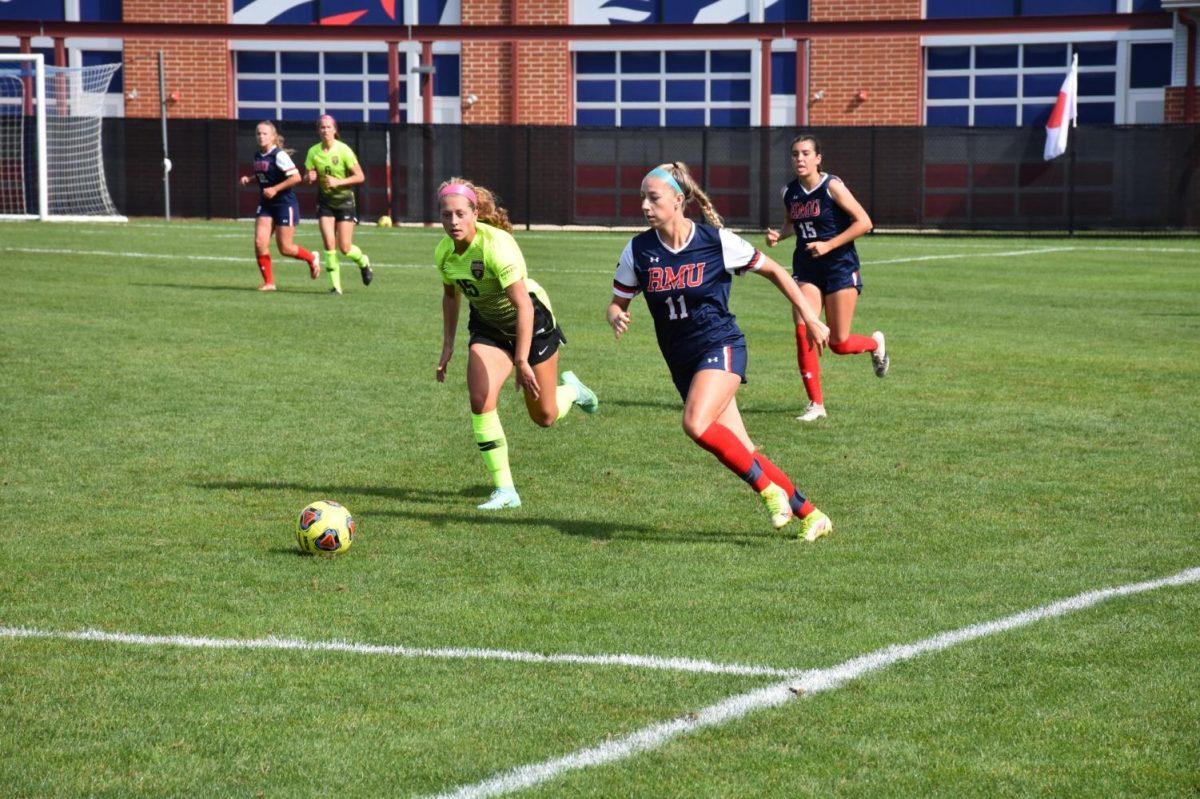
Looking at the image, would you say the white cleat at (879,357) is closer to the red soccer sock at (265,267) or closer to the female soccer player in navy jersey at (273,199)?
the female soccer player in navy jersey at (273,199)

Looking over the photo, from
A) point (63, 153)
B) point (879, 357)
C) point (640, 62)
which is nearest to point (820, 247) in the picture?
point (879, 357)

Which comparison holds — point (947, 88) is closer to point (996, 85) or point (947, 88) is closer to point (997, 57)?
point (996, 85)

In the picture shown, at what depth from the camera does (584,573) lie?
7.17 meters

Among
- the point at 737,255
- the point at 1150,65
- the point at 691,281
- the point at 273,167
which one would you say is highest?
the point at 1150,65

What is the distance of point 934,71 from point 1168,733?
3559 centimetres

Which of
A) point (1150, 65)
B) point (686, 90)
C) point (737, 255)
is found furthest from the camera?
point (686, 90)

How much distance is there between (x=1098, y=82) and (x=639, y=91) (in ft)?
36.3

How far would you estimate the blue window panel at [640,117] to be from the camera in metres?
40.4

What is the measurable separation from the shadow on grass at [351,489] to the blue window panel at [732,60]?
1251 inches

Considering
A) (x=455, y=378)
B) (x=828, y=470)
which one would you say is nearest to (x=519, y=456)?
(x=828, y=470)

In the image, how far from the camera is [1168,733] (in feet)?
16.5

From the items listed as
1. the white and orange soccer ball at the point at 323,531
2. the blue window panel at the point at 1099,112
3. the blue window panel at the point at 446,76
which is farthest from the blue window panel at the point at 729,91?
the white and orange soccer ball at the point at 323,531

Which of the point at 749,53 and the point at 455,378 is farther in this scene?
the point at 749,53

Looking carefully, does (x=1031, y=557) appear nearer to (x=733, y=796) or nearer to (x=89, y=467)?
(x=733, y=796)
